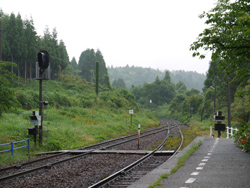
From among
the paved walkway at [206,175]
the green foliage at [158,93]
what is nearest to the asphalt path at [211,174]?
the paved walkway at [206,175]

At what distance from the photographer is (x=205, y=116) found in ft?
220

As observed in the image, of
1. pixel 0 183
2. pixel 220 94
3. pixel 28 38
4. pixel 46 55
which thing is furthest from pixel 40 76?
pixel 28 38

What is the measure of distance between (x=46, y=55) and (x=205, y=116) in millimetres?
54264

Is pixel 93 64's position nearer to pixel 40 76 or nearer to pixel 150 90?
pixel 150 90

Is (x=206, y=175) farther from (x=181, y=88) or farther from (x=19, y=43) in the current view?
(x=181, y=88)

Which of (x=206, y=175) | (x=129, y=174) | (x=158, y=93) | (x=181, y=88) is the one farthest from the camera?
(x=181, y=88)

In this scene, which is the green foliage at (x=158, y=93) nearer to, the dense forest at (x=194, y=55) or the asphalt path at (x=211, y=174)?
the dense forest at (x=194, y=55)

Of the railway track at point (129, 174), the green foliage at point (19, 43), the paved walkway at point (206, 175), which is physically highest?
the green foliage at point (19, 43)

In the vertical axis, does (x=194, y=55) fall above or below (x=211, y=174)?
above

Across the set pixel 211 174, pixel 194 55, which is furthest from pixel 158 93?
pixel 211 174

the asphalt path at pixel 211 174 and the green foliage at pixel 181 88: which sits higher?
the green foliage at pixel 181 88

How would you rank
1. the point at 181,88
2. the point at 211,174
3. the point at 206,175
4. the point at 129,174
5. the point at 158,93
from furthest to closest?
the point at 181,88
the point at 158,93
the point at 129,174
the point at 211,174
the point at 206,175

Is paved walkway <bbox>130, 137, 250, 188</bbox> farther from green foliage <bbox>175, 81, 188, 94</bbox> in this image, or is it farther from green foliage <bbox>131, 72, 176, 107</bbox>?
green foliage <bbox>175, 81, 188, 94</bbox>

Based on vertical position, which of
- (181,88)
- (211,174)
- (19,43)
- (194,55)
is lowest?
(211,174)
